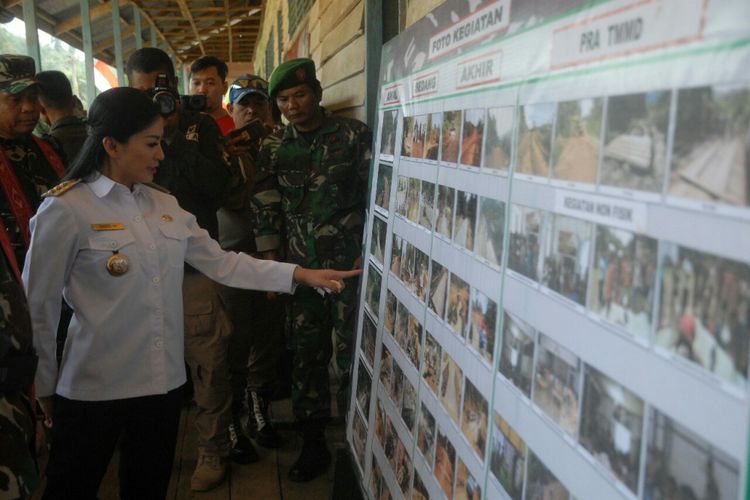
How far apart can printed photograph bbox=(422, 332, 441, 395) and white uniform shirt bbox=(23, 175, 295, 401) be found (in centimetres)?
81

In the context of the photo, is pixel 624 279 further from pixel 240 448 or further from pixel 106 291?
pixel 240 448

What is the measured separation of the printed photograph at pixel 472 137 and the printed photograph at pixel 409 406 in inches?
20.5

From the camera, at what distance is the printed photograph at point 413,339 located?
4.15 ft

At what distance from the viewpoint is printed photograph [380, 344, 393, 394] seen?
1.47 metres

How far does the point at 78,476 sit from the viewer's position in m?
1.65

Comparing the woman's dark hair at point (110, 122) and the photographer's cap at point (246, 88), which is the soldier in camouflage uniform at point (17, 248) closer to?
the woman's dark hair at point (110, 122)

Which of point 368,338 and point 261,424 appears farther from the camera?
point 261,424

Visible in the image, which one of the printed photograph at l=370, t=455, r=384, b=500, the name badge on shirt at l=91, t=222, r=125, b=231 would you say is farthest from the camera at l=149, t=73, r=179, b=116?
the printed photograph at l=370, t=455, r=384, b=500

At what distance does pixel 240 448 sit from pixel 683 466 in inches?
96.0

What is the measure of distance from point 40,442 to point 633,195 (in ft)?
4.95

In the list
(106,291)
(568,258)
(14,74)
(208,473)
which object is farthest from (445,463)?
(14,74)

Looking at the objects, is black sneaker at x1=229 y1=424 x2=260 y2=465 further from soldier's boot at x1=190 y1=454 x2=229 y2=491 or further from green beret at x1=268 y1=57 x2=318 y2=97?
green beret at x1=268 y1=57 x2=318 y2=97

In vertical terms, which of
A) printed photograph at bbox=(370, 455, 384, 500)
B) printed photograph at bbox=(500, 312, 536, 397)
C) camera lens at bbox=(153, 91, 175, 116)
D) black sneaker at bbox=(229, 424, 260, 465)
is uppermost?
camera lens at bbox=(153, 91, 175, 116)

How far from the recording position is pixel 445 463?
3.57 ft
